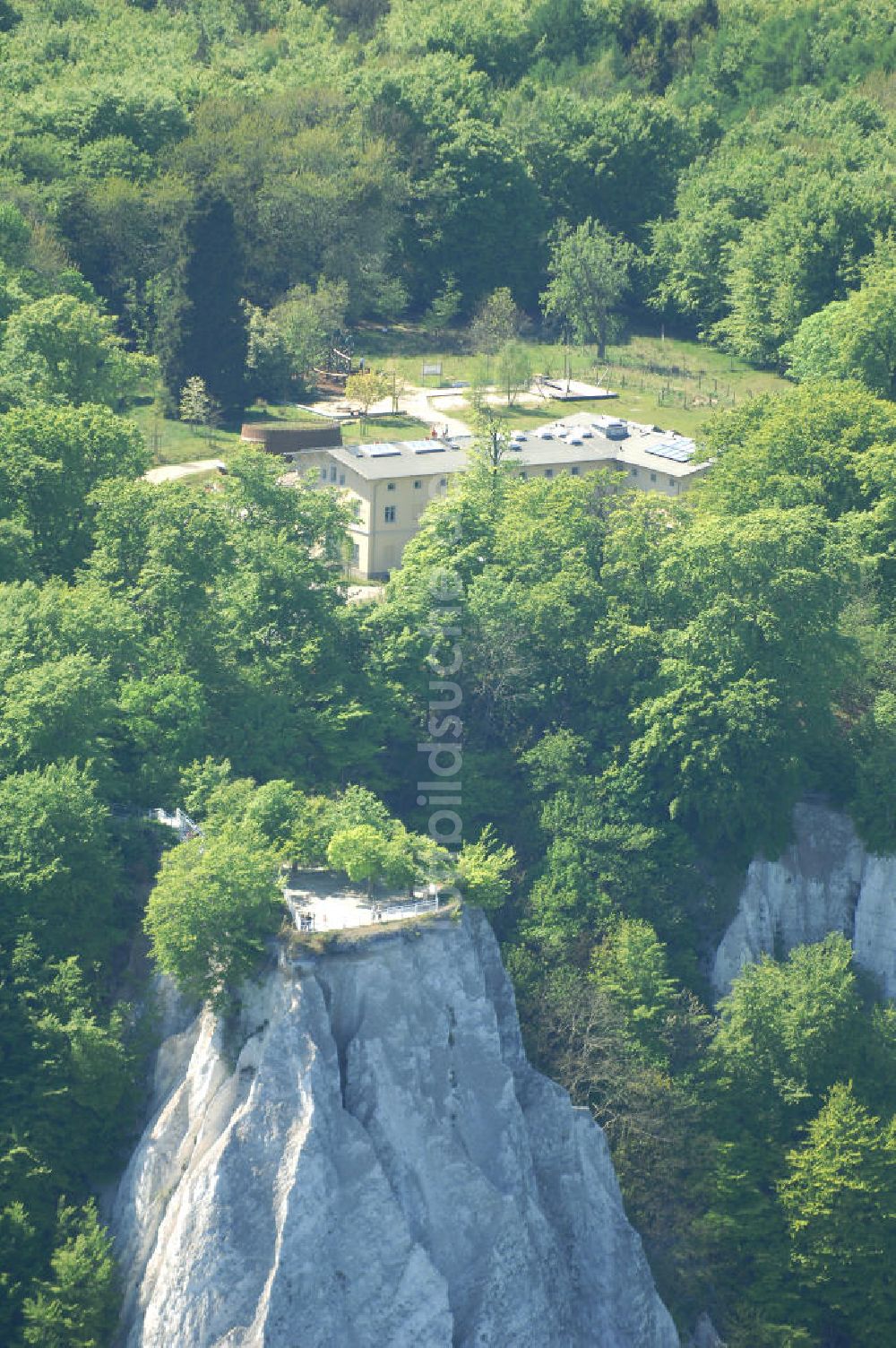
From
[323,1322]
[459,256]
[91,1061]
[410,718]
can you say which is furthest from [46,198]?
[323,1322]

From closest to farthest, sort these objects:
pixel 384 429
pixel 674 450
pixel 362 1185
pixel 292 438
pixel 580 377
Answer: pixel 362 1185, pixel 292 438, pixel 674 450, pixel 384 429, pixel 580 377

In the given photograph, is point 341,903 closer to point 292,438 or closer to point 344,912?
point 344,912

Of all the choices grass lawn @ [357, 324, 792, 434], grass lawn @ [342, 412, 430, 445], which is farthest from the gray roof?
grass lawn @ [357, 324, 792, 434]

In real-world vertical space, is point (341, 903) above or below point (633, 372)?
below

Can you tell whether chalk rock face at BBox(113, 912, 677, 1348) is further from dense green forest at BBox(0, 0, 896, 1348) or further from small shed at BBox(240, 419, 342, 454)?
small shed at BBox(240, 419, 342, 454)

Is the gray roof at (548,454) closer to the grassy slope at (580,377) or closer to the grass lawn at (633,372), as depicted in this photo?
the grassy slope at (580,377)

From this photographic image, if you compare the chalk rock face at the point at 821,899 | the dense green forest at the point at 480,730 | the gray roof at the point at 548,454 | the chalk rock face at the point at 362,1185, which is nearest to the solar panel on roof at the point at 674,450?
the gray roof at the point at 548,454

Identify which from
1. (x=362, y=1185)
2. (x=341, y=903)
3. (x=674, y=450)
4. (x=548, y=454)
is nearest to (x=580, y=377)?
(x=674, y=450)
